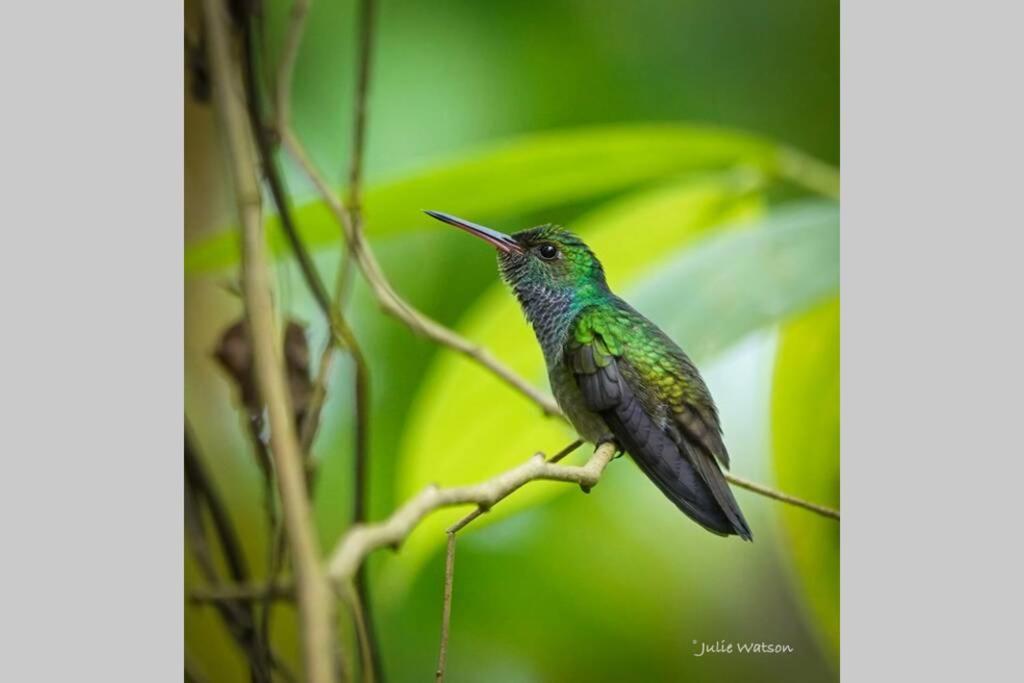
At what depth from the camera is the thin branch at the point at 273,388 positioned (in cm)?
136

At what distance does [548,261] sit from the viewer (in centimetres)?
253

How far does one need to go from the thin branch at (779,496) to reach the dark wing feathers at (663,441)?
0.12ft

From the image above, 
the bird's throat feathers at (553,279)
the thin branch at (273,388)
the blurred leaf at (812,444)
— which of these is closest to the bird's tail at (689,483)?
the blurred leaf at (812,444)

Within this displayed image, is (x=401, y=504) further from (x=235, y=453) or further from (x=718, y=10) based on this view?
(x=718, y=10)

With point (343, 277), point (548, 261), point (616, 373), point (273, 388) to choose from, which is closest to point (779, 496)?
point (616, 373)

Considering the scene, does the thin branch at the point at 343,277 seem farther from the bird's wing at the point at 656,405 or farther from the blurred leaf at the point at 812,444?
the blurred leaf at the point at 812,444

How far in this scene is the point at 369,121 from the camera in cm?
254

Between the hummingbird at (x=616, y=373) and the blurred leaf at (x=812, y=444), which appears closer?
the hummingbird at (x=616, y=373)

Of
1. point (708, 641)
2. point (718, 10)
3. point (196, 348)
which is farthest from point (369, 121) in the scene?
point (708, 641)

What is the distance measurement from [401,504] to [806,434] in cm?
87

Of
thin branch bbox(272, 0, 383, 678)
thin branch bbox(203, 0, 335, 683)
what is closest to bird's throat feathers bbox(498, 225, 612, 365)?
thin branch bbox(272, 0, 383, 678)

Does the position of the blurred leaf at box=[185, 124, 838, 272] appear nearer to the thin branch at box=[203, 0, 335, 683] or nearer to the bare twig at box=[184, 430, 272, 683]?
the bare twig at box=[184, 430, 272, 683]

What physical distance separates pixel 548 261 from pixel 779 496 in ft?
2.21
